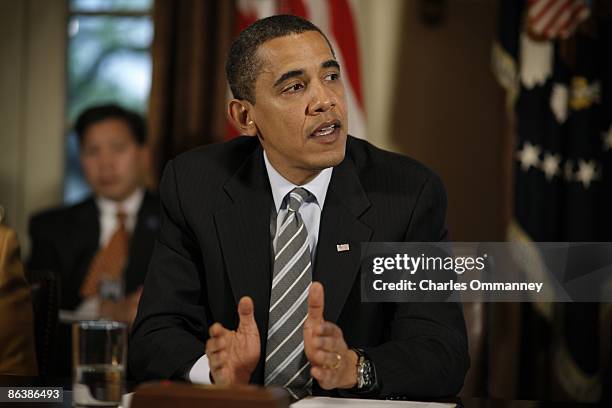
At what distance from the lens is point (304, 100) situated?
1929 millimetres

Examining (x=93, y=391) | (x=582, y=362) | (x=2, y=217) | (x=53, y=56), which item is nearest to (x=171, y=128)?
(x=53, y=56)

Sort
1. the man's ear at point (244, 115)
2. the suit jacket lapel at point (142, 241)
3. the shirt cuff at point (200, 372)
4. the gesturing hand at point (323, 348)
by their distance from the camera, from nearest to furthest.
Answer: the gesturing hand at point (323, 348), the shirt cuff at point (200, 372), the man's ear at point (244, 115), the suit jacket lapel at point (142, 241)

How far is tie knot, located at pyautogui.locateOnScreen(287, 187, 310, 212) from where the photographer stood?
1974 millimetres

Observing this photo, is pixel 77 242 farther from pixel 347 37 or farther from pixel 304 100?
pixel 304 100

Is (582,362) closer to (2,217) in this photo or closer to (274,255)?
(274,255)

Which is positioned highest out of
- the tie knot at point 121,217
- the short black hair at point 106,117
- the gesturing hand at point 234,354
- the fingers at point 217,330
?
the short black hair at point 106,117

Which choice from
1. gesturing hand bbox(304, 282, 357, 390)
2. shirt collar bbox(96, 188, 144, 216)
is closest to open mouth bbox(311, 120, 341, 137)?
gesturing hand bbox(304, 282, 357, 390)

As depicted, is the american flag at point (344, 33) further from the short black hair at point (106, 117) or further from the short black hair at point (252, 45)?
the short black hair at point (252, 45)

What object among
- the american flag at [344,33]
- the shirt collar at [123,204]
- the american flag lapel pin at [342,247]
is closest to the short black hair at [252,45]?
the american flag lapel pin at [342,247]

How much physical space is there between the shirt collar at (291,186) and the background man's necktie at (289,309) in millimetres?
73

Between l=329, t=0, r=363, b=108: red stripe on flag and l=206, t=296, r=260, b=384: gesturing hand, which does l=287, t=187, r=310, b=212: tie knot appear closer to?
l=206, t=296, r=260, b=384: gesturing hand

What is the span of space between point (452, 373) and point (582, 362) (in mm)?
2091

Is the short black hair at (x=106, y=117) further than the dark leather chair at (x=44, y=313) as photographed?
Yes

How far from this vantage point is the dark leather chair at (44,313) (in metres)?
2.10
